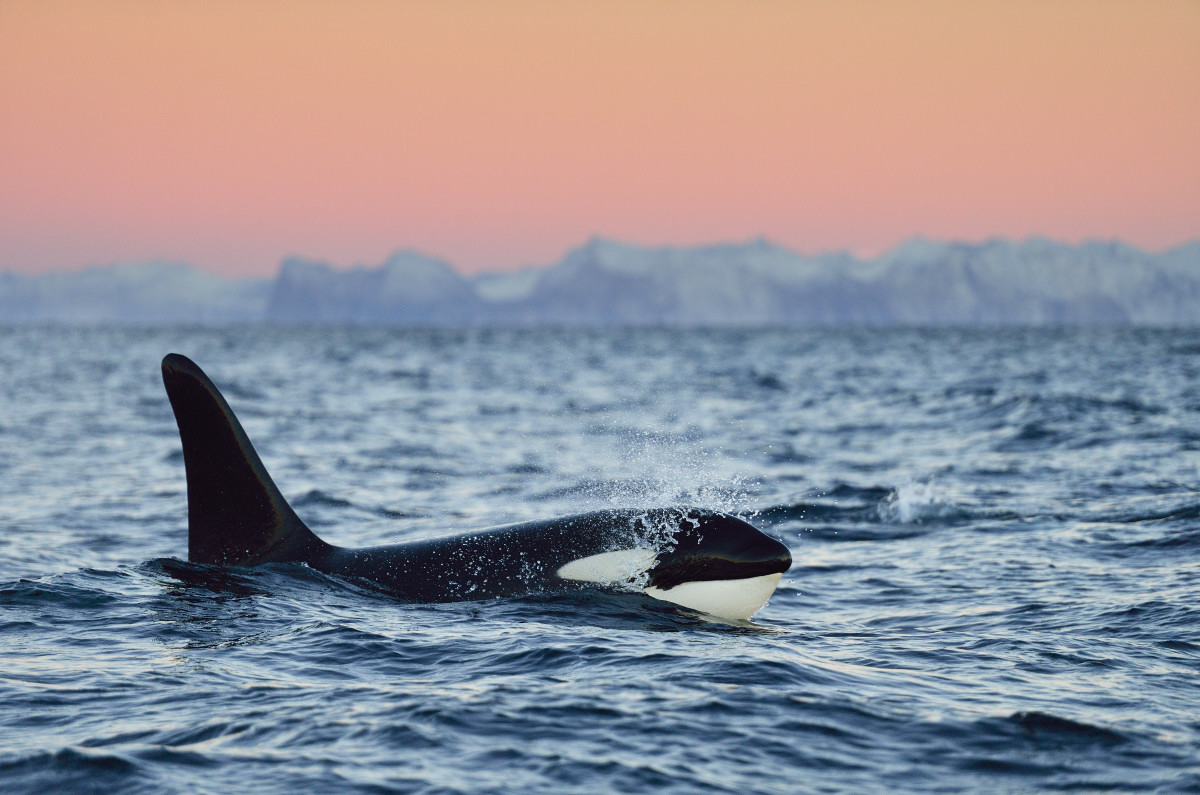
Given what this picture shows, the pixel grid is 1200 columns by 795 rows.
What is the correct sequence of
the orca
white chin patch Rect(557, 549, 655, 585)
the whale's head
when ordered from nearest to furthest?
1. the whale's head
2. the orca
3. white chin patch Rect(557, 549, 655, 585)

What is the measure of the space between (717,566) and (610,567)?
0.91 metres

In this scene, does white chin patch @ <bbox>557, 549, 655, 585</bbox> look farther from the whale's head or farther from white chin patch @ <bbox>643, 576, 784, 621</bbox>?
white chin patch @ <bbox>643, 576, 784, 621</bbox>

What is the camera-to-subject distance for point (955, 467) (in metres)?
21.4

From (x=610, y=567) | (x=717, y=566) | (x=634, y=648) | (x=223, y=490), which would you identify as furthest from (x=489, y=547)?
(x=223, y=490)

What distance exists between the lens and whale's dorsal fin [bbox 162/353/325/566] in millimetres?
9922

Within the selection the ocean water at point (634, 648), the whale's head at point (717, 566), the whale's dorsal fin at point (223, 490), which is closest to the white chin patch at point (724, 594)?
the whale's head at point (717, 566)

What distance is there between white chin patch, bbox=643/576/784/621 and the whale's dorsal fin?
3.13 meters

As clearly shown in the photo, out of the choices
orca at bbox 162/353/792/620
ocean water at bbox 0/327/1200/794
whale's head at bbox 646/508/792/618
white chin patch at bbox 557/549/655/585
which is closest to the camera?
ocean water at bbox 0/327/1200/794

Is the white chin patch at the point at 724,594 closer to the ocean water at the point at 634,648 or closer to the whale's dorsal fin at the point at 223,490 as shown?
the ocean water at the point at 634,648

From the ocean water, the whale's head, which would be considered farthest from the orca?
the ocean water

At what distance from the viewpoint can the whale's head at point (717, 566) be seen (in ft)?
31.2

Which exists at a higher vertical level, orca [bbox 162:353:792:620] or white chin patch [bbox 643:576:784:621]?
orca [bbox 162:353:792:620]

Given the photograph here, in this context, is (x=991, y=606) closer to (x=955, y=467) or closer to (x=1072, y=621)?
(x=1072, y=621)

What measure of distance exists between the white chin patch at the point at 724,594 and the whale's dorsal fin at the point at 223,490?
3.13 metres
